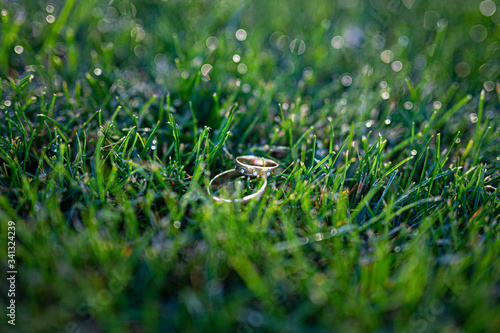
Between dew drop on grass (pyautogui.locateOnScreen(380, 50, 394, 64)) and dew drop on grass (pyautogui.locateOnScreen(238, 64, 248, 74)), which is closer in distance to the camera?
dew drop on grass (pyautogui.locateOnScreen(238, 64, 248, 74))

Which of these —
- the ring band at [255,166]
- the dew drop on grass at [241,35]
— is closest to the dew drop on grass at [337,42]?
the dew drop on grass at [241,35]

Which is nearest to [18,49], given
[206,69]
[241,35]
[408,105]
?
[206,69]

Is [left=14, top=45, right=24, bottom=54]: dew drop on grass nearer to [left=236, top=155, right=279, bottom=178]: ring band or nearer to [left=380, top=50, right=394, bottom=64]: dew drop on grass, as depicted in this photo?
[left=236, top=155, right=279, bottom=178]: ring band

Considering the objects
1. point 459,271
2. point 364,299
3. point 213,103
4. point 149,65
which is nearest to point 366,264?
point 364,299

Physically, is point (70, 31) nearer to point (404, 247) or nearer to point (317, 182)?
point (317, 182)

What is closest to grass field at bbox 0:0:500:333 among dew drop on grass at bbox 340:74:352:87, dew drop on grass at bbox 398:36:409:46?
dew drop on grass at bbox 340:74:352:87

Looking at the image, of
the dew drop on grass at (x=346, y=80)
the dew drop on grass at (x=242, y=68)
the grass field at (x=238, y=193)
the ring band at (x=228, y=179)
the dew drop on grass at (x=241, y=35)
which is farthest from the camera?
the dew drop on grass at (x=241, y=35)

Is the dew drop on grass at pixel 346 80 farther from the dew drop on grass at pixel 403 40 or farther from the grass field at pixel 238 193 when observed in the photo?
the dew drop on grass at pixel 403 40
